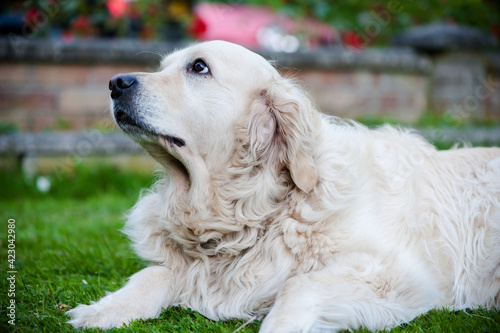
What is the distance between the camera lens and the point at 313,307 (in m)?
2.27

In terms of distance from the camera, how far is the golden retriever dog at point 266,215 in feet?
8.32

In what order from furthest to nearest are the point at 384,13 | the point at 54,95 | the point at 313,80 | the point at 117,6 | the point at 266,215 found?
the point at 384,13, the point at 313,80, the point at 117,6, the point at 54,95, the point at 266,215

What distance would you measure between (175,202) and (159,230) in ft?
0.74

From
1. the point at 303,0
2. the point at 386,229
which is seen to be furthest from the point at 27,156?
the point at 303,0

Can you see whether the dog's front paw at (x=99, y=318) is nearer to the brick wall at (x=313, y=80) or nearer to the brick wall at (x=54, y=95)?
the brick wall at (x=313, y=80)

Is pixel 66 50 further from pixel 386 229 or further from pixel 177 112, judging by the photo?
pixel 386 229

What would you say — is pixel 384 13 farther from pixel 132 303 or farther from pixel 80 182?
pixel 132 303

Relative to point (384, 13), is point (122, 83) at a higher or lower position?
higher

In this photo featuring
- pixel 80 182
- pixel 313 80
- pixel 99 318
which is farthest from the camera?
pixel 313 80

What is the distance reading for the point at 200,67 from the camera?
2859 millimetres

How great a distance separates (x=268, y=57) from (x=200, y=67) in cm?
456

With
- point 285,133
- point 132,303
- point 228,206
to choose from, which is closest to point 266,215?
point 228,206

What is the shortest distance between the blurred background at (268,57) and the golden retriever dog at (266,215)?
7.07 ft

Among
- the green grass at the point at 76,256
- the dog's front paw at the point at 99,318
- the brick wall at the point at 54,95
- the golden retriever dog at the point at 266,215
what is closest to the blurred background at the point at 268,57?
the brick wall at the point at 54,95
